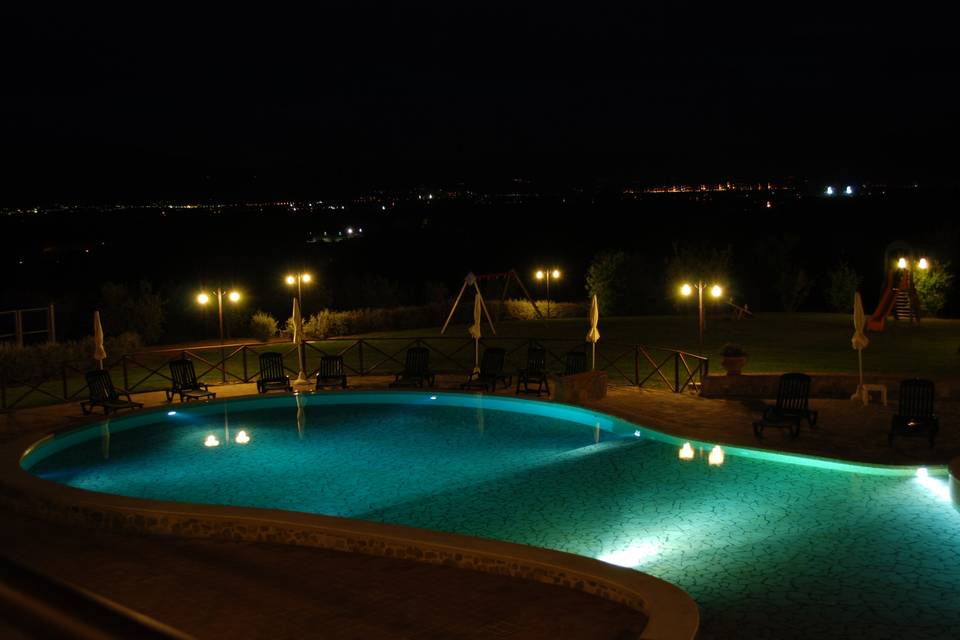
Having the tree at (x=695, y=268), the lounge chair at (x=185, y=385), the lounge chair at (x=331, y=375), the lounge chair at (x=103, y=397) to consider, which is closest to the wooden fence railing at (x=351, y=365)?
the lounge chair at (x=185, y=385)

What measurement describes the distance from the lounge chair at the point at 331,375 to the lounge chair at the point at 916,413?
9.74 m

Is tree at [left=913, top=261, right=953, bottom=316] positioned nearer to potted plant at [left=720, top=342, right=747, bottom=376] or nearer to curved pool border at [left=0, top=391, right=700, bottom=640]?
potted plant at [left=720, top=342, right=747, bottom=376]

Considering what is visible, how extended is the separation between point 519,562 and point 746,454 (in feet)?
19.6

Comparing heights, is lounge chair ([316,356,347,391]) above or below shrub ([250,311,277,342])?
below

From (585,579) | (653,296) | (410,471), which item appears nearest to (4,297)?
(653,296)

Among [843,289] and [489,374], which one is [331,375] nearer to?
[489,374]

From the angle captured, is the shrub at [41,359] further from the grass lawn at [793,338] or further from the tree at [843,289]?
the tree at [843,289]

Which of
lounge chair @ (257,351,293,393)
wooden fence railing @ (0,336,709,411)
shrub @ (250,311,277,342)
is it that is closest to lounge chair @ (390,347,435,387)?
wooden fence railing @ (0,336,709,411)

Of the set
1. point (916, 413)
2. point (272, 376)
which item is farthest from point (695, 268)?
point (916, 413)

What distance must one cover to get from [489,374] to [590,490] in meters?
6.08

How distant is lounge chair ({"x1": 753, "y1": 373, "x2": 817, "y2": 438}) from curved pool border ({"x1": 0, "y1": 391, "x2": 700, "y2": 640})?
631 centimetres

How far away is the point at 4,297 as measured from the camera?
120 feet

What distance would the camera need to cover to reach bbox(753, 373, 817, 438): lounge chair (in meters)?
12.3

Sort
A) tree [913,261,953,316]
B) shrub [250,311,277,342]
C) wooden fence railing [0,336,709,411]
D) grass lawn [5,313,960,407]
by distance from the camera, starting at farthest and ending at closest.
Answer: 1. tree [913,261,953,316]
2. shrub [250,311,277,342]
3. grass lawn [5,313,960,407]
4. wooden fence railing [0,336,709,411]
